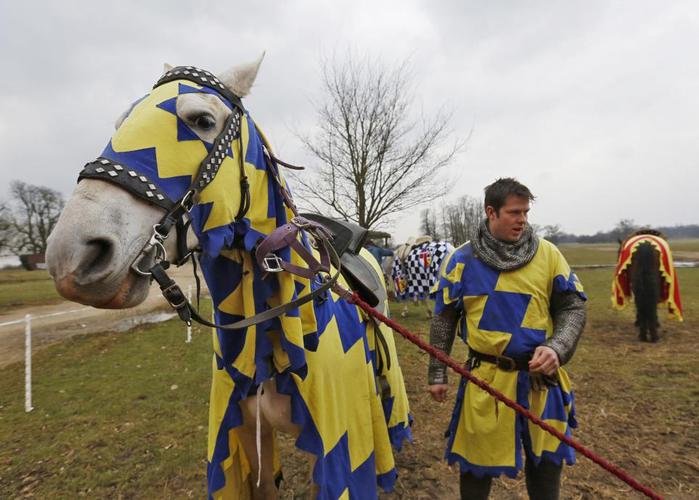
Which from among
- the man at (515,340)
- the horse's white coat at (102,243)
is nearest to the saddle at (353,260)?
the man at (515,340)

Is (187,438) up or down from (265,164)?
down

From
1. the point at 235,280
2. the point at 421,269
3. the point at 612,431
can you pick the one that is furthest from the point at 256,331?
the point at 421,269

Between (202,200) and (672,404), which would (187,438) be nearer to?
(202,200)

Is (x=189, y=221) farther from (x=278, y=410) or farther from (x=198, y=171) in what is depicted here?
(x=278, y=410)

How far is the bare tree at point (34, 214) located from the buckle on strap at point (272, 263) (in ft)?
134

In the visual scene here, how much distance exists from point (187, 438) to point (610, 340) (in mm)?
7051

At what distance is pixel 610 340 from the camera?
6.52 metres

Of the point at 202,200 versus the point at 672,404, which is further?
the point at 672,404

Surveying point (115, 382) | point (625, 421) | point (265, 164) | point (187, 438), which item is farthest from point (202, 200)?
point (115, 382)

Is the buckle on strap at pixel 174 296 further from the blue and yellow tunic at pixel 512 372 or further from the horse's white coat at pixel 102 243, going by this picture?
the blue and yellow tunic at pixel 512 372

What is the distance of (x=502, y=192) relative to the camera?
6.28 ft

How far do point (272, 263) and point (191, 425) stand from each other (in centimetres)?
341

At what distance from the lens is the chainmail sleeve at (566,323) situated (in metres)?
1.79

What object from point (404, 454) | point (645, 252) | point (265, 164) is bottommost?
point (404, 454)
